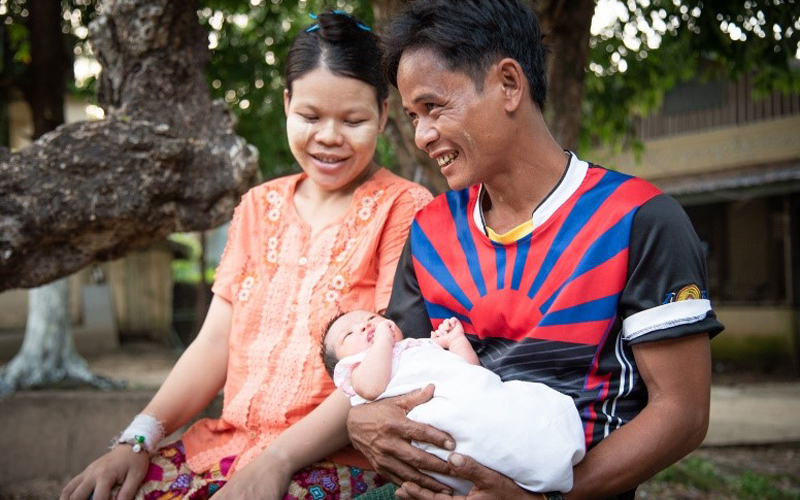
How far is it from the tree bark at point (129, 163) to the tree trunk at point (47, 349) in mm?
6500

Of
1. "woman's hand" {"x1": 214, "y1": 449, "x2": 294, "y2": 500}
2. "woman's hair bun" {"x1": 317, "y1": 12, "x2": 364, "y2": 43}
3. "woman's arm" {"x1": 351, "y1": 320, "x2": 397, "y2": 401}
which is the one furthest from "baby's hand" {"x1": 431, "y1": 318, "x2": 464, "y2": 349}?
"woman's hair bun" {"x1": 317, "y1": 12, "x2": 364, "y2": 43}

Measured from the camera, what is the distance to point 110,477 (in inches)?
92.7

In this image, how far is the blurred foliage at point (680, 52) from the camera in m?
4.28

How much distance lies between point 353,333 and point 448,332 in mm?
277

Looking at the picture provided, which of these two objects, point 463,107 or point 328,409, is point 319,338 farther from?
point 463,107

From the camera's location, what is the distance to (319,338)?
2479 mm

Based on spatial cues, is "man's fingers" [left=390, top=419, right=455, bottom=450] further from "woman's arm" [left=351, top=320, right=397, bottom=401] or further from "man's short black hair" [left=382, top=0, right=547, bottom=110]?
"man's short black hair" [left=382, top=0, right=547, bottom=110]

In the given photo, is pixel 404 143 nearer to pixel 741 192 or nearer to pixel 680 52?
pixel 680 52

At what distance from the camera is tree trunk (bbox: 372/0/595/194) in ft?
13.7

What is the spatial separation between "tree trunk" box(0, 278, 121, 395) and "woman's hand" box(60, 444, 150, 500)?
7.75m

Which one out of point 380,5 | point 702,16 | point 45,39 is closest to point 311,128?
point 380,5

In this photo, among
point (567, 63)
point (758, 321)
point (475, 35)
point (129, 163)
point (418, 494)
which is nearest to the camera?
point (418, 494)

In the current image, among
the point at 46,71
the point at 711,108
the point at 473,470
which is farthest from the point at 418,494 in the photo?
the point at 711,108

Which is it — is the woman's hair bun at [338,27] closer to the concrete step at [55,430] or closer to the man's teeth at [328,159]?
the man's teeth at [328,159]
